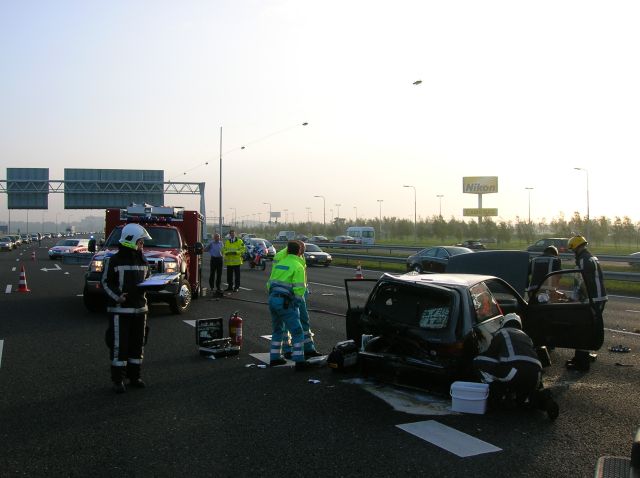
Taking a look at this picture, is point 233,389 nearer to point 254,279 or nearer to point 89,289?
point 89,289

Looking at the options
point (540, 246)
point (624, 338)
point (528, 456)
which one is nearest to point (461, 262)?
point (624, 338)

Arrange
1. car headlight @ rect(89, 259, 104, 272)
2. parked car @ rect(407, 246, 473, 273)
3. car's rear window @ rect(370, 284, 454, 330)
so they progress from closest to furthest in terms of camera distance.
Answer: car's rear window @ rect(370, 284, 454, 330), car headlight @ rect(89, 259, 104, 272), parked car @ rect(407, 246, 473, 273)

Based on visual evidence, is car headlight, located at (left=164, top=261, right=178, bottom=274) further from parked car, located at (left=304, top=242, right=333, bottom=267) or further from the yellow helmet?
parked car, located at (left=304, top=242, right=333, bottom=267)

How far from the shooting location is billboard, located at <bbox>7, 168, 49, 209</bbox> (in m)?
54.0

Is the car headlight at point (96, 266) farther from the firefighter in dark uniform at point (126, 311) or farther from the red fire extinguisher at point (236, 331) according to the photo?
the firefighter in dark uniform at point (126, 311)

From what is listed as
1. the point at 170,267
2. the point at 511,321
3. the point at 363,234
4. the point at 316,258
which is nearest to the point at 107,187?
the point at 316,258

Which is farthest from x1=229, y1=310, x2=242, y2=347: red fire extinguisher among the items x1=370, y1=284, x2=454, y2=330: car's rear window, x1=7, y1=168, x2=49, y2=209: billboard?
x1=7, y1=168, x2=49, y2=209: billboard

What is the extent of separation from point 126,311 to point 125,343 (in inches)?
14.3

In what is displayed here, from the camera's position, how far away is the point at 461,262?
10.7 metres

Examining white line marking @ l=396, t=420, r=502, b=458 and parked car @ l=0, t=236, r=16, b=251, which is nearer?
white line marking @ l=396, t=420, r=502, b=458

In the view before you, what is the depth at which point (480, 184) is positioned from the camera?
101m

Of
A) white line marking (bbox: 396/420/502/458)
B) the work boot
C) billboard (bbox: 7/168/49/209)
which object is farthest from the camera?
billboard (bbox: 7/168/49/209)

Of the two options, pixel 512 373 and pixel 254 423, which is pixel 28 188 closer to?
pixel 254 423

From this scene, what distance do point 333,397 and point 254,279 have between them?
742 inches
